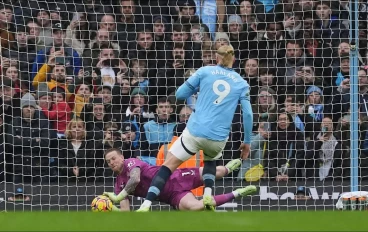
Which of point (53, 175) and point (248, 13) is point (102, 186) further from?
point (248, 13)

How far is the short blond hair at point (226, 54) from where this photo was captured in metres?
11.1

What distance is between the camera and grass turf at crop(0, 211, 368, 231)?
23.1 ft

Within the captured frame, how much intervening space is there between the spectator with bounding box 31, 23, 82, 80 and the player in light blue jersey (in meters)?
3.60

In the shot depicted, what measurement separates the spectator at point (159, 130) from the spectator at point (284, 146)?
1.35 m

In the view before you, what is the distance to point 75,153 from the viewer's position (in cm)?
1389

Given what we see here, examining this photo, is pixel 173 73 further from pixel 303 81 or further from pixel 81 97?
pixel 303 81

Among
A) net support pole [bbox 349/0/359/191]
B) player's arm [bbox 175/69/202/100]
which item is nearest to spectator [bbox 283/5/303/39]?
net support pole [bbox 349/0/359/191]

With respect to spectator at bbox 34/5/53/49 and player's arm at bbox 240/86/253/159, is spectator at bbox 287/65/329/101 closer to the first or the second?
player's arm at bbox 240/86/253/159

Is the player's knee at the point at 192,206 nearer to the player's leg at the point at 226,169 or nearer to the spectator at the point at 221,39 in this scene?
the player's leg at the point at 226,169

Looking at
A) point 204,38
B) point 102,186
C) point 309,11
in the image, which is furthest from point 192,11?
point 102,186

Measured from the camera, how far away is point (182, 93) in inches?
432

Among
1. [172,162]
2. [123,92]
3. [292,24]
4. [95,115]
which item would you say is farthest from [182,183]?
[292,24]

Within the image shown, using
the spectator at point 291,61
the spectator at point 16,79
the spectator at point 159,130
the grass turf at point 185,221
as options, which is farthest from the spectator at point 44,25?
the grass turf at point 185,221

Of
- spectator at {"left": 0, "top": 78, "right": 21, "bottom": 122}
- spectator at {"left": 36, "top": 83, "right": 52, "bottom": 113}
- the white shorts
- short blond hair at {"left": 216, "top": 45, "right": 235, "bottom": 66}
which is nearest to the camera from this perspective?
short blond hair at {"left": 216, "top": 45, "right": 235, "bottom": 66}
